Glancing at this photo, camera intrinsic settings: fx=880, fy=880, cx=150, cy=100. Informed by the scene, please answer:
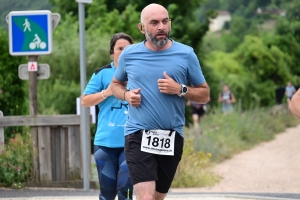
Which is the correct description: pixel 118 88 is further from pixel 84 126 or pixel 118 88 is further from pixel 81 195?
pixel 84 126

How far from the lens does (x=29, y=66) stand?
12.4 meters

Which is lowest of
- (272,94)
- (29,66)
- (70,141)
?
(272,94)

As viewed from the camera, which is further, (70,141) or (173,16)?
(173,16)

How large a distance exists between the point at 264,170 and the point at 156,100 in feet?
33.3

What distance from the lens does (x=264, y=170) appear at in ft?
52.8

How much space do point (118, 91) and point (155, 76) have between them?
0.43 meters

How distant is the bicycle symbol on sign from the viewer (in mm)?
12298

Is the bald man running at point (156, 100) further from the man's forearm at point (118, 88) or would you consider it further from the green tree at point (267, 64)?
the green tree at point (267, 64)

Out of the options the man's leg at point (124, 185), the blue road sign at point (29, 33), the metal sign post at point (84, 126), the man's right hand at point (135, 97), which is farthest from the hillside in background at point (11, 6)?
the man's right hand at point (135, 97)

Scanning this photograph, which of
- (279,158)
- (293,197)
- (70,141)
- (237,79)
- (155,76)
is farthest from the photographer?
(237,79)

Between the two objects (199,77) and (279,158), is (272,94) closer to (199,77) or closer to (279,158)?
(279,158)

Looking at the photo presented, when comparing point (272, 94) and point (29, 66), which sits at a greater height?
point (29, 66)

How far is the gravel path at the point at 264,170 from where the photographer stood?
522 inches

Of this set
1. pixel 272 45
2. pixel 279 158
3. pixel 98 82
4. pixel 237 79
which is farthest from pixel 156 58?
pixel 272 45
